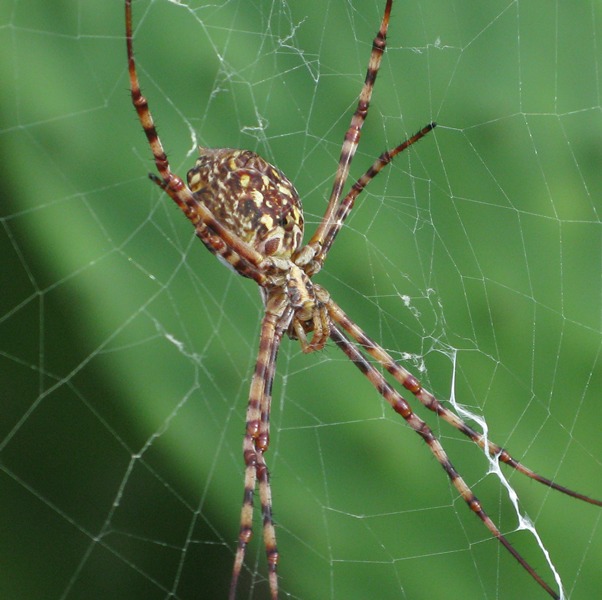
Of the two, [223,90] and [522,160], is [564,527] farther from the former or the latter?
[223,90]

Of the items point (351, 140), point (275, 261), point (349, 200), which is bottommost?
point (275, 261)

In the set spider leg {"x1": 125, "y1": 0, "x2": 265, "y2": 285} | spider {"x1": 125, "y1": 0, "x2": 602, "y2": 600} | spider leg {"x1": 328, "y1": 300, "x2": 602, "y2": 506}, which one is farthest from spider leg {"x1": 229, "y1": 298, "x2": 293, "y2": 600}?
spider leg {"x1": 125, "y1": 0, "x2": 265, "y2": 285}

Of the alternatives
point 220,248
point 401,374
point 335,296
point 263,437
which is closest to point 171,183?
point 220,248

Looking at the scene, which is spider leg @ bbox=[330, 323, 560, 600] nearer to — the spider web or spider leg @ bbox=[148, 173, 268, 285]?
the spider web

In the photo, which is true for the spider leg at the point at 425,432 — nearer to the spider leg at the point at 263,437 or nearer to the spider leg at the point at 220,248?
the spider leg at the point at 263,437

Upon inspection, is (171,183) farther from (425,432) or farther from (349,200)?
(425,432)

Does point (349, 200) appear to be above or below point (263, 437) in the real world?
A: above

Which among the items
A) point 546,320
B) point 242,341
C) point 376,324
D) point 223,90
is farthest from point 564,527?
point 223,90
